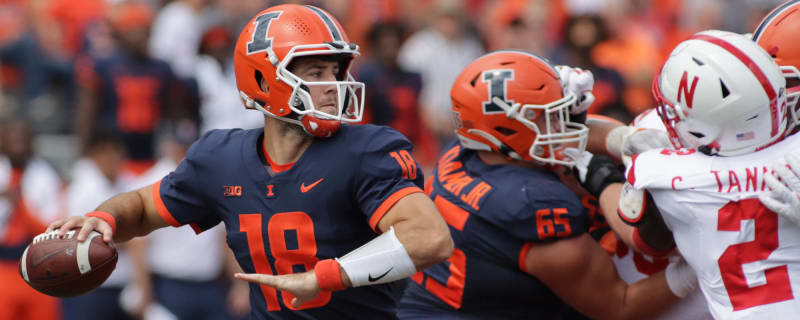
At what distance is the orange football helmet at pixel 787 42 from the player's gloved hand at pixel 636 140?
1.61 ft

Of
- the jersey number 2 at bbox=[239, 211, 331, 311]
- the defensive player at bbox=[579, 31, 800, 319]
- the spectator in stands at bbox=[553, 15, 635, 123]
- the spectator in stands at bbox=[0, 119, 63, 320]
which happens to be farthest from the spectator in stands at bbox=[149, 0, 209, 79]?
the defensive player at bbox=[579, 31, 800, 319]

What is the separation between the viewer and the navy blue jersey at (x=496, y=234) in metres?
3.60

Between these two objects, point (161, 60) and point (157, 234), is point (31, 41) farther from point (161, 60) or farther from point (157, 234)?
point (157, 234)

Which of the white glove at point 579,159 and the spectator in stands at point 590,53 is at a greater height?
the white glove at point 579,159

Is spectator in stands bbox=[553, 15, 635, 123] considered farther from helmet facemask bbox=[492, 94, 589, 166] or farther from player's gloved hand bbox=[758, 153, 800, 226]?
player's gloved hand bbox=[758, 153, 800, 226]

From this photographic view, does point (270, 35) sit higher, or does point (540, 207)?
point (270, 35)

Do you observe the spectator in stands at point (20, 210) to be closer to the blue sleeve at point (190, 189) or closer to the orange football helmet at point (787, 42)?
the blue sleeve at point (190, 189)

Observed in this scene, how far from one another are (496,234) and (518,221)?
0.49 ft

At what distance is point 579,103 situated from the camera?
387 centimetres

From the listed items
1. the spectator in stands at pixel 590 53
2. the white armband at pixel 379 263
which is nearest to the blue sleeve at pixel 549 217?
the white armband at pixel 379 263

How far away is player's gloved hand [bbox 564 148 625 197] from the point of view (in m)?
3.65

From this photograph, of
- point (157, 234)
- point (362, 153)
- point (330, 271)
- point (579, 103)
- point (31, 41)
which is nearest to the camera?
point (330, 271)

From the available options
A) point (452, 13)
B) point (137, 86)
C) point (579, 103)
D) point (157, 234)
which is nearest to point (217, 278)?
point (157, 234)

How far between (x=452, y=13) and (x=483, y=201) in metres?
5.46
